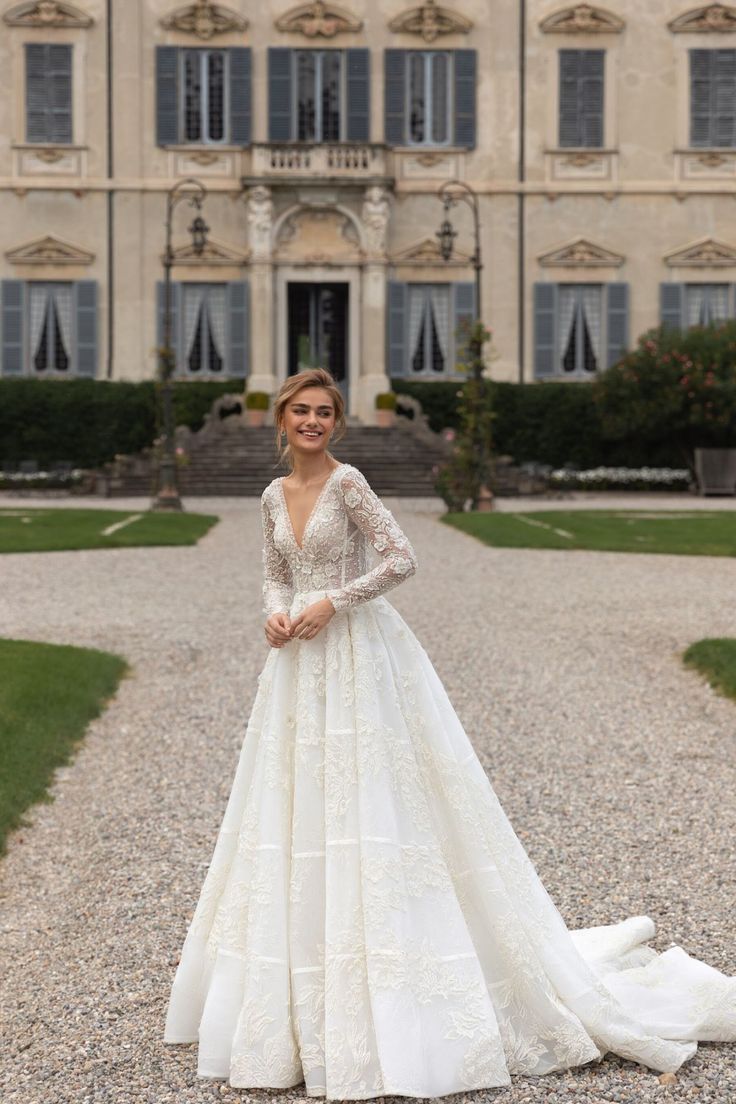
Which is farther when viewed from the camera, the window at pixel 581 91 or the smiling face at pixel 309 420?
the window at pixel 581 91

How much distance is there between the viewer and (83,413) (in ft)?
88.7

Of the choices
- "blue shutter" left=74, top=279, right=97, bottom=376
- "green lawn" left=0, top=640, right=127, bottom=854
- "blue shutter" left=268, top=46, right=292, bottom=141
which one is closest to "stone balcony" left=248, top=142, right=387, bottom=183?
"blue shutter" left=268, top=46, right=292, bottom=141

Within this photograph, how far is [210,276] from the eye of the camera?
1083 inches

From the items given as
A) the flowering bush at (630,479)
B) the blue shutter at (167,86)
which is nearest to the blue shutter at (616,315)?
the flowering bush at (630,479)

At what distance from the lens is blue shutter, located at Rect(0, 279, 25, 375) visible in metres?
27.4

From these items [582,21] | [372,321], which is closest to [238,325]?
[372,321]

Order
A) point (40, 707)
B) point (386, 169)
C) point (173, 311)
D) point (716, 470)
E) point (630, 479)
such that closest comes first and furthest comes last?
1. point (40, 707)
2. point (716, 470)
3. point (630, 479)
4. point (386, 169)
5. point (173, 311)

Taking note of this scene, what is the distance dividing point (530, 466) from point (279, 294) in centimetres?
559

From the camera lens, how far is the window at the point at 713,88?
2752cm

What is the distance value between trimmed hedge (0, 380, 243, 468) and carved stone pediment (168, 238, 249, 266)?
226 centimetres

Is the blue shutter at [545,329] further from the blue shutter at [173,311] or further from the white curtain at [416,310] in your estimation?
the blue shutter at [173,311]

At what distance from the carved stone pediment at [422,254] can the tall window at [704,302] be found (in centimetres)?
429

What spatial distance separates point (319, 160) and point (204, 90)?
106 inches

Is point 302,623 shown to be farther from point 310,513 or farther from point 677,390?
point 677,390
